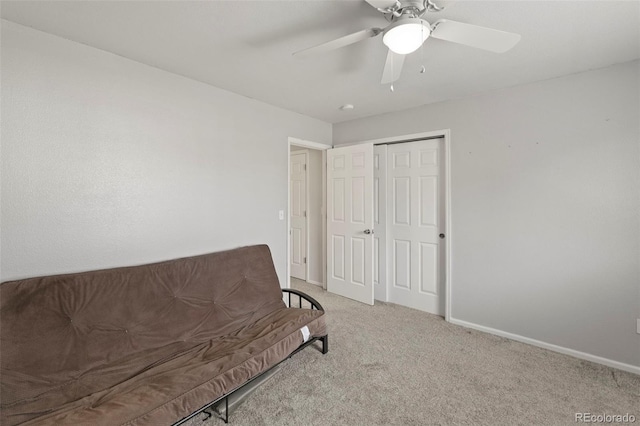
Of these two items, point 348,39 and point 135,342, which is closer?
point 348,39

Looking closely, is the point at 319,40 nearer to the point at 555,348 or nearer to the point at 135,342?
the point at 135,342

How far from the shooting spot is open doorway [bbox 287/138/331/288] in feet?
14.3

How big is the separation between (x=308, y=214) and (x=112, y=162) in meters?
2.85

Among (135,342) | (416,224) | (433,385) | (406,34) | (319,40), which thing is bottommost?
(433,385)

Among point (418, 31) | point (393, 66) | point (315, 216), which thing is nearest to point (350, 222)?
point (315, 216)

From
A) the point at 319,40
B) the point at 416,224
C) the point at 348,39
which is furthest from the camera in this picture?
the point at 416,224

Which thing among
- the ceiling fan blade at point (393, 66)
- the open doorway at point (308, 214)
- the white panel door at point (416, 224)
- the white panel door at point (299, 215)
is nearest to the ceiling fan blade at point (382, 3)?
the ceiling fan blade at point (393, 66)

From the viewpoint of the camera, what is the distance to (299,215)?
471cm

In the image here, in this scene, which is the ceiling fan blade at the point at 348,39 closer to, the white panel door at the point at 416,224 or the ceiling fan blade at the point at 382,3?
the ceiling fan blade at the point at 382,3

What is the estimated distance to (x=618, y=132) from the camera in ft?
7.36

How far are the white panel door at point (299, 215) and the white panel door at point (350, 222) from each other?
0.68 metres

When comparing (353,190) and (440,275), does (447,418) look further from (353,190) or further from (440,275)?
(353,190)

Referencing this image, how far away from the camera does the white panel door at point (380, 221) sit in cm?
368

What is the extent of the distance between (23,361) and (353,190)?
10.6 ft
